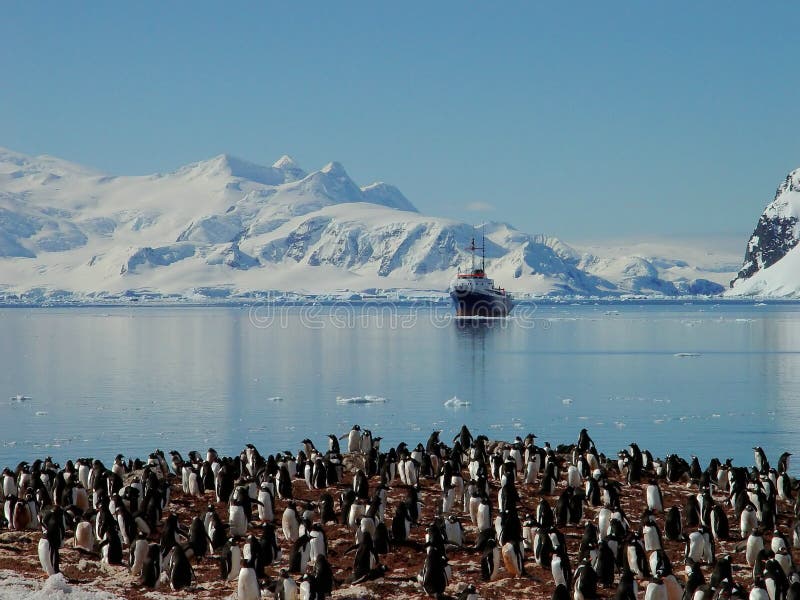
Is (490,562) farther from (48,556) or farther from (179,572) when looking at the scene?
(48,556)

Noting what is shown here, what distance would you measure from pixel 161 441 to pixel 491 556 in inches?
804

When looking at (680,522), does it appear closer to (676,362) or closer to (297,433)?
(297,433)

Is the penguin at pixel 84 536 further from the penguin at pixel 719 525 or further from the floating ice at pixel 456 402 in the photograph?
the floating ice at pixel 456 402

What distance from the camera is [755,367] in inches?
2229

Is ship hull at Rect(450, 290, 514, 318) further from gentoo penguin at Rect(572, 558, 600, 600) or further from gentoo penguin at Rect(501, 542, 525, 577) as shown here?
gentoo penguin at Rect(572, 558, 600, 600)

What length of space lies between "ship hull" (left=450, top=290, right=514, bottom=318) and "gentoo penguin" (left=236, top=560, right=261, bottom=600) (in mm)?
115546

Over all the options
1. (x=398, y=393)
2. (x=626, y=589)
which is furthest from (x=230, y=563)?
(x=398, y=393)

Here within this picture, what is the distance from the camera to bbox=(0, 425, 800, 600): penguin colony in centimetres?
1267

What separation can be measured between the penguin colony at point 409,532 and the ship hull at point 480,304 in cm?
10749

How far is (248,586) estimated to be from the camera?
40.4 ft

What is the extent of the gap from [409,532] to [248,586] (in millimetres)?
3358

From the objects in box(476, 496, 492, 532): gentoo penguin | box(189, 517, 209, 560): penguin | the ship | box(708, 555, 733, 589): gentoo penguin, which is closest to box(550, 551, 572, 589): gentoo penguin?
box(708, 555, 733, 589): gentoo penguin

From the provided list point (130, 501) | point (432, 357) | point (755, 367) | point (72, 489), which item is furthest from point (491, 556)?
point (432, 357)

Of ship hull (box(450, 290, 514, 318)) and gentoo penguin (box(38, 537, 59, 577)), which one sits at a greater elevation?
ship hull (box(450, 290, 514, 318))
